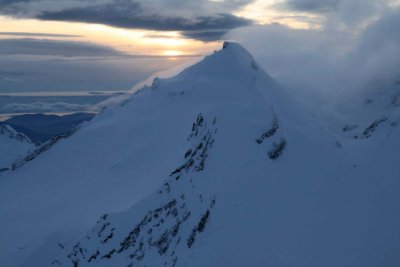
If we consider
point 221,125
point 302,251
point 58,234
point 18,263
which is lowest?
point 18,263

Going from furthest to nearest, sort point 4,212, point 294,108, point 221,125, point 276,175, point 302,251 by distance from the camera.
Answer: point 4,212, point 294,108, point 221,125, point 276,175, point 302,251

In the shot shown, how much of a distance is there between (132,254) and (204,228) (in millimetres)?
8475

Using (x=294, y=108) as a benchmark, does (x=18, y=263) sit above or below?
below

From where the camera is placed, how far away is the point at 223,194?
53219 mm

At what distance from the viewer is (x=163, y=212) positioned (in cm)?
5375

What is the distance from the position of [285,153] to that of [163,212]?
1697 cm

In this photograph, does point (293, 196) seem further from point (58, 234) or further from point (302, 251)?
point (58, 234)

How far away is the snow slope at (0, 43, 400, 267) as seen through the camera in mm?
50500

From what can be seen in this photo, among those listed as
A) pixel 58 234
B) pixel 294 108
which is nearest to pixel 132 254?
pixel 58 234

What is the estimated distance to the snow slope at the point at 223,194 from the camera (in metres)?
50.5

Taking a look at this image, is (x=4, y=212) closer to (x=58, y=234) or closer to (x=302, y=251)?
(x=58, y=234)

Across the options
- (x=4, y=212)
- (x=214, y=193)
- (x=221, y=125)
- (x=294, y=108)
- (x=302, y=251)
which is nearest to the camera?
(x=302, y=251)

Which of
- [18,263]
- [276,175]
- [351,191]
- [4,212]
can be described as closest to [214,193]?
[276,175]

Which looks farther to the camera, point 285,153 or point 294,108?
point 294,108
